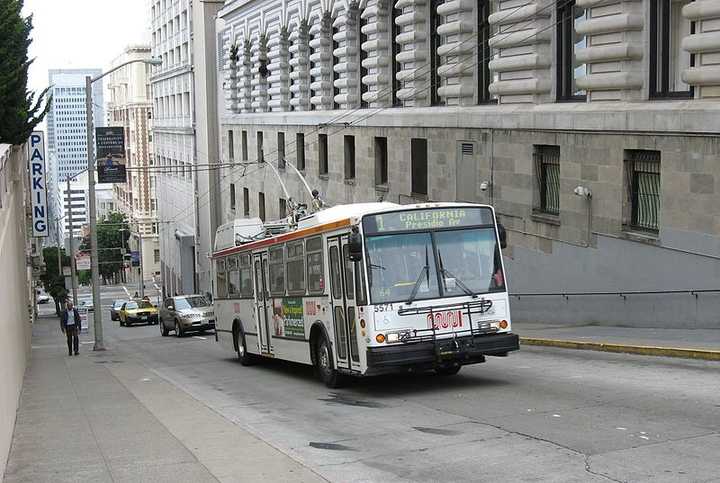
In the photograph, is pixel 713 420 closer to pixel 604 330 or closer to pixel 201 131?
pixel 604 330

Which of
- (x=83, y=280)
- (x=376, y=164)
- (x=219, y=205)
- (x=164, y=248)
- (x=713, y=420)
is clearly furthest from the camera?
(x=83, y=280)

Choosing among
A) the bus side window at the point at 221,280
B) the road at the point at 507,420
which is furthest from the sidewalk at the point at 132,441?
the bus side window at the point at 221,280

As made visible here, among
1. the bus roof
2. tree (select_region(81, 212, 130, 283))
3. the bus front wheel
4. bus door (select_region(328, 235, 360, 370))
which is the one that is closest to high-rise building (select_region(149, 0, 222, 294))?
tree (select_region(81, 212, 130, 283))

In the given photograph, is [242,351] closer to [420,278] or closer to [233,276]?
[233,276]

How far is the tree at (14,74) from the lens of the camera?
30438mm

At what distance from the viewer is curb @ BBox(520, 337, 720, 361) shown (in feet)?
53.8

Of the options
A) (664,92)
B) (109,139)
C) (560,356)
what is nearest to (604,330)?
(560,356)

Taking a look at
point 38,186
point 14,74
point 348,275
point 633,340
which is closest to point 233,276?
point 348,275

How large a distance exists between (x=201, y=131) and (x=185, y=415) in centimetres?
5698

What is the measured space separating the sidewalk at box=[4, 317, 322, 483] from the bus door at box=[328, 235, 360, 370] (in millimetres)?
2262

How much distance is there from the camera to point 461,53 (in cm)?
2959

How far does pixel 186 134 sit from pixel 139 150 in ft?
162

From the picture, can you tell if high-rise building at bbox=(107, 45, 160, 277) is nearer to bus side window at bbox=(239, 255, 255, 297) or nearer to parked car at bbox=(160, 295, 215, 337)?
parked car at bbox=(160, 295, 215, 337)

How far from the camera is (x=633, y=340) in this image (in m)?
18.9
